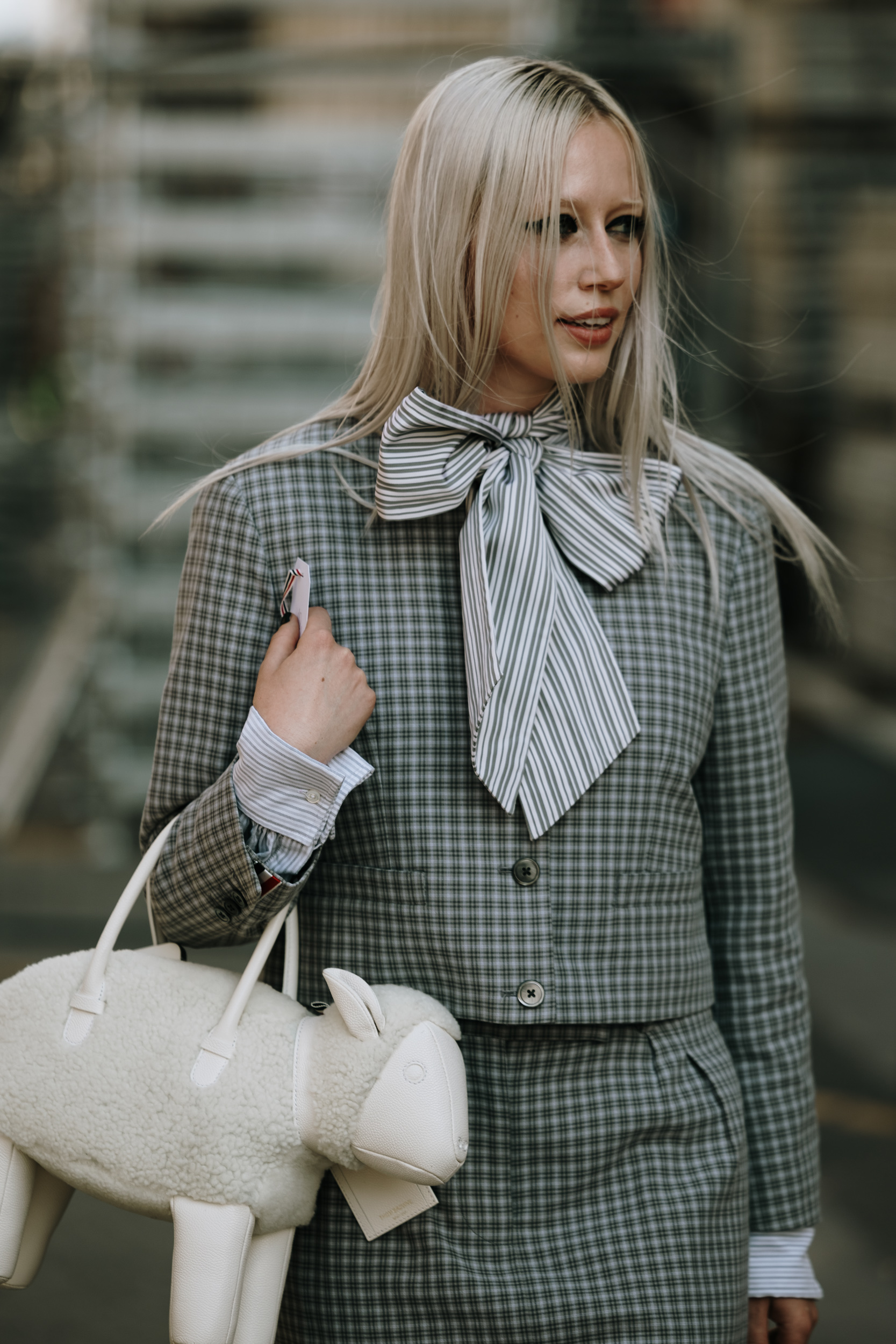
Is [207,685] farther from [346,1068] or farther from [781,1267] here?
[781,1267]

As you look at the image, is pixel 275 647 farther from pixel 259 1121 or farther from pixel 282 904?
pixel 259 1121

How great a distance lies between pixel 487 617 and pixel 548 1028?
48 cm

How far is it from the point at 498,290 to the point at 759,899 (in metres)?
0.84

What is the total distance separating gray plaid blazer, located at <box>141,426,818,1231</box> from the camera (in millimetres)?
1646

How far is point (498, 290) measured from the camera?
168 cm

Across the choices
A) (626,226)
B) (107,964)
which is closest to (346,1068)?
(107,964)

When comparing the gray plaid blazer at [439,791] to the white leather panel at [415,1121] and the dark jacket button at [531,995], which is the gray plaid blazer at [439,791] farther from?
the white leather panel at [415,1121]

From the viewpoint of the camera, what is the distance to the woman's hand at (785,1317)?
1.81m

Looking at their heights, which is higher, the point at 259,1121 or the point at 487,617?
the point at 487,617

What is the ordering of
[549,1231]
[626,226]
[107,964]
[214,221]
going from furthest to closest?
[214,221] → [626,226] → [549,1231] → [107,964]

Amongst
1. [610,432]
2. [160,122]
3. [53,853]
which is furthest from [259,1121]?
[160,122]

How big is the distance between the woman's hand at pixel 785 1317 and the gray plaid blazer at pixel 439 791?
0.33 ft

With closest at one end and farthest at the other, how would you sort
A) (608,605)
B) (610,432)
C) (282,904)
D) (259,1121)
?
(259,1121) → (282,904) → (608,605) → (610,432)

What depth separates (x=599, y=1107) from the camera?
5.48 ft
